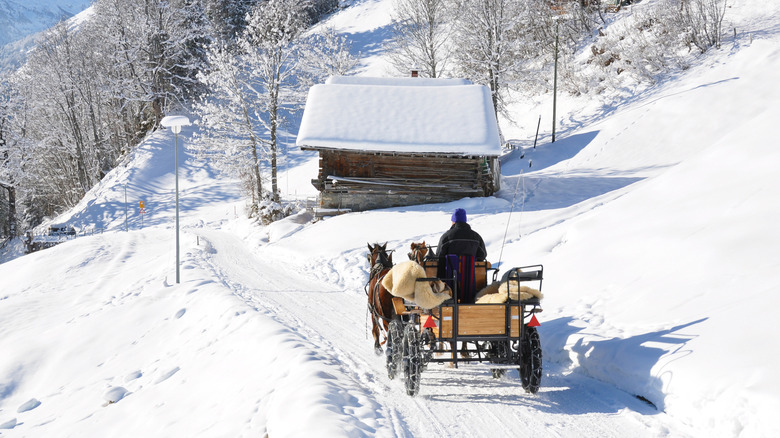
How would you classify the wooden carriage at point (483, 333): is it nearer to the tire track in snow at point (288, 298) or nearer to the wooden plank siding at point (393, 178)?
the tire track in snow at point (288, 298)

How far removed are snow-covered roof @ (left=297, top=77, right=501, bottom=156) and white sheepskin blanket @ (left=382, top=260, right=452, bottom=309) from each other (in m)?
17.1

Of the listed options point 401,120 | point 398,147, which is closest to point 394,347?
point 398,147

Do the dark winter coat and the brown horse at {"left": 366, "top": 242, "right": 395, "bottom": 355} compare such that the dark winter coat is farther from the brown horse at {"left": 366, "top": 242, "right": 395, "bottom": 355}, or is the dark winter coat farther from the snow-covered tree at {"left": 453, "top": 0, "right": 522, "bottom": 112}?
the snow-covered tree at {"left": 453, "top": 0, "right": 522, "bottom": 112}

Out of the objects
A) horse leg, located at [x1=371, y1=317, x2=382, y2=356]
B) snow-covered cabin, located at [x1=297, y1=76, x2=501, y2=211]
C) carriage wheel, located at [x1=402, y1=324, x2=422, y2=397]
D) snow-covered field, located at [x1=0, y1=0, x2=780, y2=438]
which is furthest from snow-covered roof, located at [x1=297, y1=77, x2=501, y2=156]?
carriage wheel, located at [x1=402, y1=324, x2=422, y2=397]

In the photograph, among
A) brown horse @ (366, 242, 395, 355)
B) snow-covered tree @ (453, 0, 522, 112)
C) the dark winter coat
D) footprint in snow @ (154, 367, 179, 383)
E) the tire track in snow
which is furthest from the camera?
snow-covered tree @ (453, 0, 522, 112)

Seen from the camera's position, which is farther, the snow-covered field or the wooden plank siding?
the wooden plank siding

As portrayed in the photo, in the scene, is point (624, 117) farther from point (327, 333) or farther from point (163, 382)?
point (163, 382)

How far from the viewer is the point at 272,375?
7.79 m

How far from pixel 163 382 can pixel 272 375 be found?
3155mm

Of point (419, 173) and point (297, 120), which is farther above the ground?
point (297, 120)

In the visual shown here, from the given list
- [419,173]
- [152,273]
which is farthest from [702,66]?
[152,273]

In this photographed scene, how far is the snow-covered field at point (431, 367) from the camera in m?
5.90

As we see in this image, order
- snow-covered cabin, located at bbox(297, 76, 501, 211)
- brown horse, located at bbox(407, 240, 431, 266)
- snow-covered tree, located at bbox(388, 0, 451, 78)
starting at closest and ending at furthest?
brown horse, located at bbox(407, 240, 431, 266)
snow-covered cabin, located at bbox(297, 76, 501, 211)
snow-covered tree, located at bbox(388, 0, 451, 78)

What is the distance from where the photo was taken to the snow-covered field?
19.4 ft
